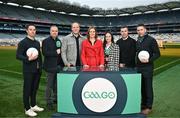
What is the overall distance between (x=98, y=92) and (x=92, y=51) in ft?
4.16

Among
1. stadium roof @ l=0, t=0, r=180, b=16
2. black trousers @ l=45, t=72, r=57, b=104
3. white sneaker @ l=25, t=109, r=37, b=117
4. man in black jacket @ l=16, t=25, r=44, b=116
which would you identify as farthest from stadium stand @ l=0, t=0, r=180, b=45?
white sneaker @ l=25, t=109, r=37, b=117

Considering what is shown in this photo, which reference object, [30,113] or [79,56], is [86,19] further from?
[30,113]

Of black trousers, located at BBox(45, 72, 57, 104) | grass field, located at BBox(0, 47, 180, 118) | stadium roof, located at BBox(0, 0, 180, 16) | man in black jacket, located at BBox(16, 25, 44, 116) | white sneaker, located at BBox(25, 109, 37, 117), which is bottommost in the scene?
grass field, located at BBox(0, 47, 180, 118)

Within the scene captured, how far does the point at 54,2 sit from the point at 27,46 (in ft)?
247

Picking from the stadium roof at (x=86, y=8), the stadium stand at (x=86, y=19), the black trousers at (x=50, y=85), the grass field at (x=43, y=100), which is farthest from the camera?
the stadium roof at (x=86, y=8)

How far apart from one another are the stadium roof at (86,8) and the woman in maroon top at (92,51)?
6778cm

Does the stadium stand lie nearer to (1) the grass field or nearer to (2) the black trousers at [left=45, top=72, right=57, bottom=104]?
(1) the grass field

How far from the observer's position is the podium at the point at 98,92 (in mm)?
5504

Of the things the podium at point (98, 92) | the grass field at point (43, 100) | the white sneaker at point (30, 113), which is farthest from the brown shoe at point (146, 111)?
the white sneaker at point (30, 113)

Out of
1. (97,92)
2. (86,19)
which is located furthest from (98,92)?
(86,19)

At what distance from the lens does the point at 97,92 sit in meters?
5.50

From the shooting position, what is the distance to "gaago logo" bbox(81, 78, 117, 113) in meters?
5.50

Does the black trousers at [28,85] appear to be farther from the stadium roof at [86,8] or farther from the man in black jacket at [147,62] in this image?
the stadium roof at [86,8]

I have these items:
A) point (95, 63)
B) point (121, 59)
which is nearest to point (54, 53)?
point (95, 63)
